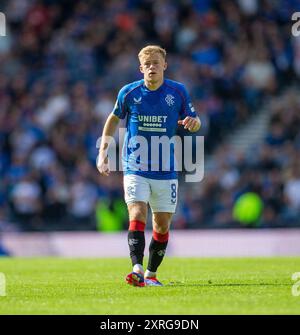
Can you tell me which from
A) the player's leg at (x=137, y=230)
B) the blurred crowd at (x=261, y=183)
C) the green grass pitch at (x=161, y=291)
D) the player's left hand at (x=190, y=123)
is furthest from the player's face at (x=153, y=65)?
the blurred crowd at (x=261, y=183)

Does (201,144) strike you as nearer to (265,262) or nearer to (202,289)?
(265,262)

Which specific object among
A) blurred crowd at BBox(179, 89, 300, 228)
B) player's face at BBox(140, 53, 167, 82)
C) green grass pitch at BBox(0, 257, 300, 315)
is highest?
blurred crowd at BBox(179, 89, 300, 228)

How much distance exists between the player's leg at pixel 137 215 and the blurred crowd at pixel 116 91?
450 inches

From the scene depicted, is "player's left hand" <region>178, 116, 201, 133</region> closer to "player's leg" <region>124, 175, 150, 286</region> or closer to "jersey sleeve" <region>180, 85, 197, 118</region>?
"jersey sleeve" <region>180, 85, 197, 118</region>

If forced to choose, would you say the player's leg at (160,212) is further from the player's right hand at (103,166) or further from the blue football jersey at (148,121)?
the player's right hand at (103,166)

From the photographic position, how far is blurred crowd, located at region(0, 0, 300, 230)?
2338 cm

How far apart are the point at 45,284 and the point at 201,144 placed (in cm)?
1183

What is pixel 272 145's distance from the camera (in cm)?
2403

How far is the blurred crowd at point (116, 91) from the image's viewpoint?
23.4m

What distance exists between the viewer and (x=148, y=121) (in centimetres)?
1153

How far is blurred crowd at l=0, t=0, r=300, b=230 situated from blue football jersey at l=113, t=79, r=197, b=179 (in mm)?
11205

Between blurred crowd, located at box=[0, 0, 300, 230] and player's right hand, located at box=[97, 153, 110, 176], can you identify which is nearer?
player's right hand, located at box=[97, 153, 110, 176]

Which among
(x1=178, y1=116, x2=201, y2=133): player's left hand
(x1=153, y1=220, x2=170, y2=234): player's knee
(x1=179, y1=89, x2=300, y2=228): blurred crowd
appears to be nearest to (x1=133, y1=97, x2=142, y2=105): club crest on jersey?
(x1=178, y1=116, x2=201, y2=133): player's left hand
